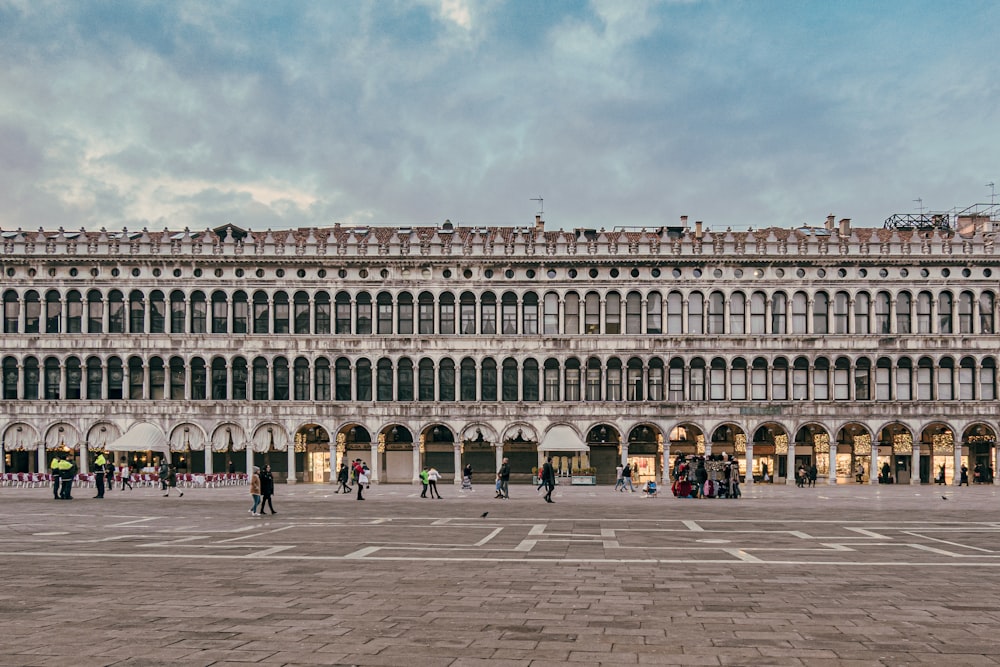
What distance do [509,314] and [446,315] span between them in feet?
13.2

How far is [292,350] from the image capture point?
61.0 m

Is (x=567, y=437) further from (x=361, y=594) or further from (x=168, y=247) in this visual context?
(x=361, y=594)

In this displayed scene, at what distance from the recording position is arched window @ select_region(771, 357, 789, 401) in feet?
200

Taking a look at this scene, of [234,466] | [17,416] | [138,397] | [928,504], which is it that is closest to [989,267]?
[928,504]

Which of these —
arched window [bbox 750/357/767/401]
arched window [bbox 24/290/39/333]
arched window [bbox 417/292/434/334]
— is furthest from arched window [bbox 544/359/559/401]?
arched window [bbox 24/290/39/333]

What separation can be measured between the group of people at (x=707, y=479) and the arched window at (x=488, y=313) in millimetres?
19118

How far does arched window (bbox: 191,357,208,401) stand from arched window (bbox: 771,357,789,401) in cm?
3594

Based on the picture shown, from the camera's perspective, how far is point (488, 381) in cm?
6106

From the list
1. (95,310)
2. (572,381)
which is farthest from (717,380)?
(95,310)

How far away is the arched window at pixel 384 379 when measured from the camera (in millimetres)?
61062

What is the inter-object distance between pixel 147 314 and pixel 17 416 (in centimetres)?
1040

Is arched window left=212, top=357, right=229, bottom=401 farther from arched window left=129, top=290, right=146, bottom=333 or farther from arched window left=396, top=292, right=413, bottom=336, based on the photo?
arched window left=396, top=292, right=413, bottom=336

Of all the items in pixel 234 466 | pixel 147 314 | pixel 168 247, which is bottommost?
pixel 234 466

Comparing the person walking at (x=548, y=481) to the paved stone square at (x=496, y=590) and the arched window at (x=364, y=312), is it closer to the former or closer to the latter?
the paved stone square at (x=496, y=590)
